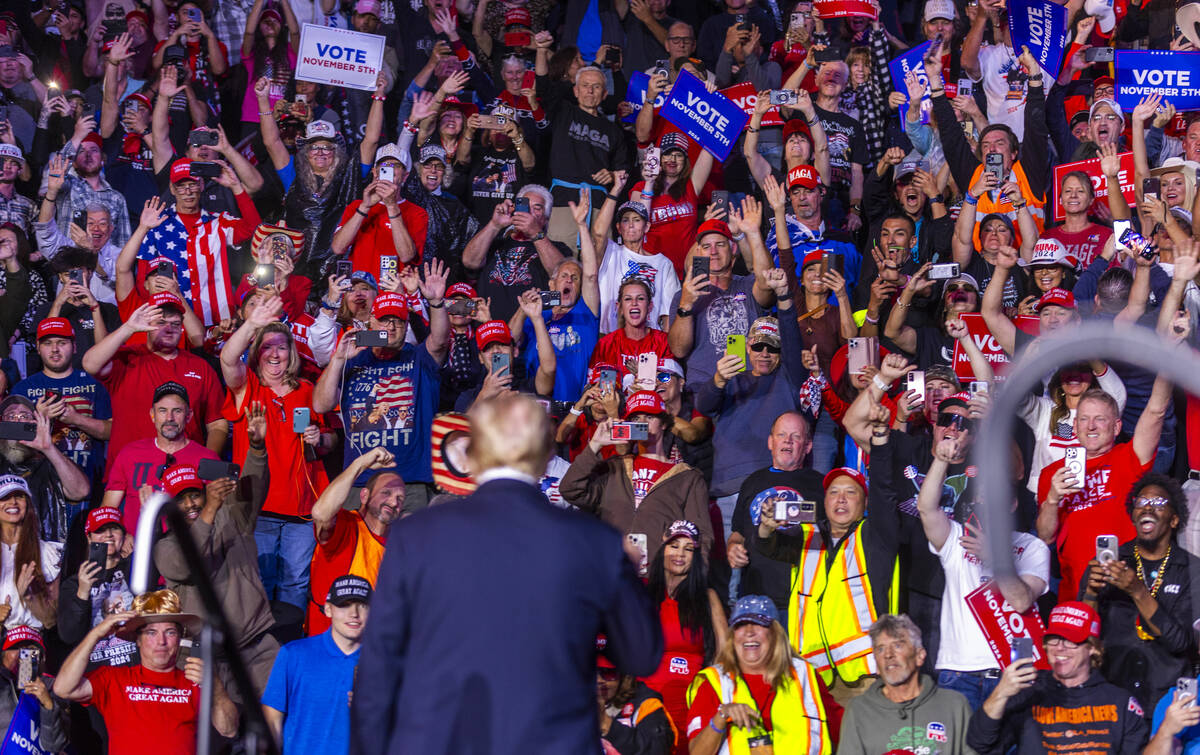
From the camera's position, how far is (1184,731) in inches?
283

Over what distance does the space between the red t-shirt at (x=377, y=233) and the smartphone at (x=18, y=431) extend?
8.58 ft

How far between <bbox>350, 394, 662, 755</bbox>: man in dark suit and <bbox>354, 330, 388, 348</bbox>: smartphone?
5467 mm

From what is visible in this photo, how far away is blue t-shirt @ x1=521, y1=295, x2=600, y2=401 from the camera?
10.1m

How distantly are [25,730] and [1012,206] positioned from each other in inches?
274

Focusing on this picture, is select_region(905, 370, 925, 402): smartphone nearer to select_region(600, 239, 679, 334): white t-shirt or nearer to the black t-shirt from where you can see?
the black t-shirt

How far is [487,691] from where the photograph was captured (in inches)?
145

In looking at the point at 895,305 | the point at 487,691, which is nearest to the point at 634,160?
the point at 895,305

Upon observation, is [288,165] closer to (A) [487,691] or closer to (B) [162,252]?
(B) [162,252]

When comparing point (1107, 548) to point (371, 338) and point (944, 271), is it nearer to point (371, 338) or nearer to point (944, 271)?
point (944, 271)

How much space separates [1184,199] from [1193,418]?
1888mm

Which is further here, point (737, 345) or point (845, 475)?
point (737, 345)

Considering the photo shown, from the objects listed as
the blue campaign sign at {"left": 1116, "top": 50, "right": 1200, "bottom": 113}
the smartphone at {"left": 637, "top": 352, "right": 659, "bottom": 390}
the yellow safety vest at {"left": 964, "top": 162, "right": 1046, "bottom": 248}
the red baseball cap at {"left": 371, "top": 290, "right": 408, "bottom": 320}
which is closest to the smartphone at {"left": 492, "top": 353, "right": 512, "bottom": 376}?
the red baseball cap at {"left": 371, "top": 290, "right": 408, "bottom": 320}

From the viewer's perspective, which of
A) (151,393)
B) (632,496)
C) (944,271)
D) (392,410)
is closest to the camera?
(632,496)

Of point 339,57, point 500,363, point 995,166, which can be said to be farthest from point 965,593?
point 339,57
